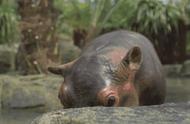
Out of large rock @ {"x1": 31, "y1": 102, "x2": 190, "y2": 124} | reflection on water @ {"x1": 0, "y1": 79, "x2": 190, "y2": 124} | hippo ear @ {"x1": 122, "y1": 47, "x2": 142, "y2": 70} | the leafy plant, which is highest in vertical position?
Answer: hippo ear @ {"x1": 122, "y1": 47, "x2": 142, "y2": 70}

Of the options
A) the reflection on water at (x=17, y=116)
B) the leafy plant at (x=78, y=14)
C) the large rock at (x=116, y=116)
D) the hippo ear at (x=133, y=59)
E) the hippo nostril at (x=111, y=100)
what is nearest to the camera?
the large rock at (x=116, y=116)

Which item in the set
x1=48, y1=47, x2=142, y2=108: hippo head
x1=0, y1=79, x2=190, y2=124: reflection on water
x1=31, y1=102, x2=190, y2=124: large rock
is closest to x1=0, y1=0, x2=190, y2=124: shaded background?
x1=0, y1=79, x2=190, y2=124: reflection on water

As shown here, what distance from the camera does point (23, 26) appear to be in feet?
40.2

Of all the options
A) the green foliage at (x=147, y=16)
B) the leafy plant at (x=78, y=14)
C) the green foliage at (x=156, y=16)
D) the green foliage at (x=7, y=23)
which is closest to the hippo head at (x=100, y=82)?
the green foliage at (x=7, y=23)

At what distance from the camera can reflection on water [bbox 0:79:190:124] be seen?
7.82 meters

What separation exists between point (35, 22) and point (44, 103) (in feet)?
10.9

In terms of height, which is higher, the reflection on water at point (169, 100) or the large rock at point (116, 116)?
the large rock at point (116, 116)

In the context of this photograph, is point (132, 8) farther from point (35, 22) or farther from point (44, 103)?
point (44, 103)

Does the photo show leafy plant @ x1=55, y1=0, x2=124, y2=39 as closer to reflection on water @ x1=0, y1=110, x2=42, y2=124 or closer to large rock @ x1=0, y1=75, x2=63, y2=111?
large rock @ x1=0, y1=75, x2=63, y2=111

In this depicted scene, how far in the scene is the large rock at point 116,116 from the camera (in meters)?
3.49

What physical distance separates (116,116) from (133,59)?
211cm

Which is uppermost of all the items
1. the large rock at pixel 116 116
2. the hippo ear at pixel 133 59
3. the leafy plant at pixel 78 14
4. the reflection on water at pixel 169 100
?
the hippo ear at pixel 133 59

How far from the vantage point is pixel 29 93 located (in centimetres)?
956

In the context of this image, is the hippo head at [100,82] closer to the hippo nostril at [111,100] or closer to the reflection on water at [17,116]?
the hippo nostril at [111,100]
